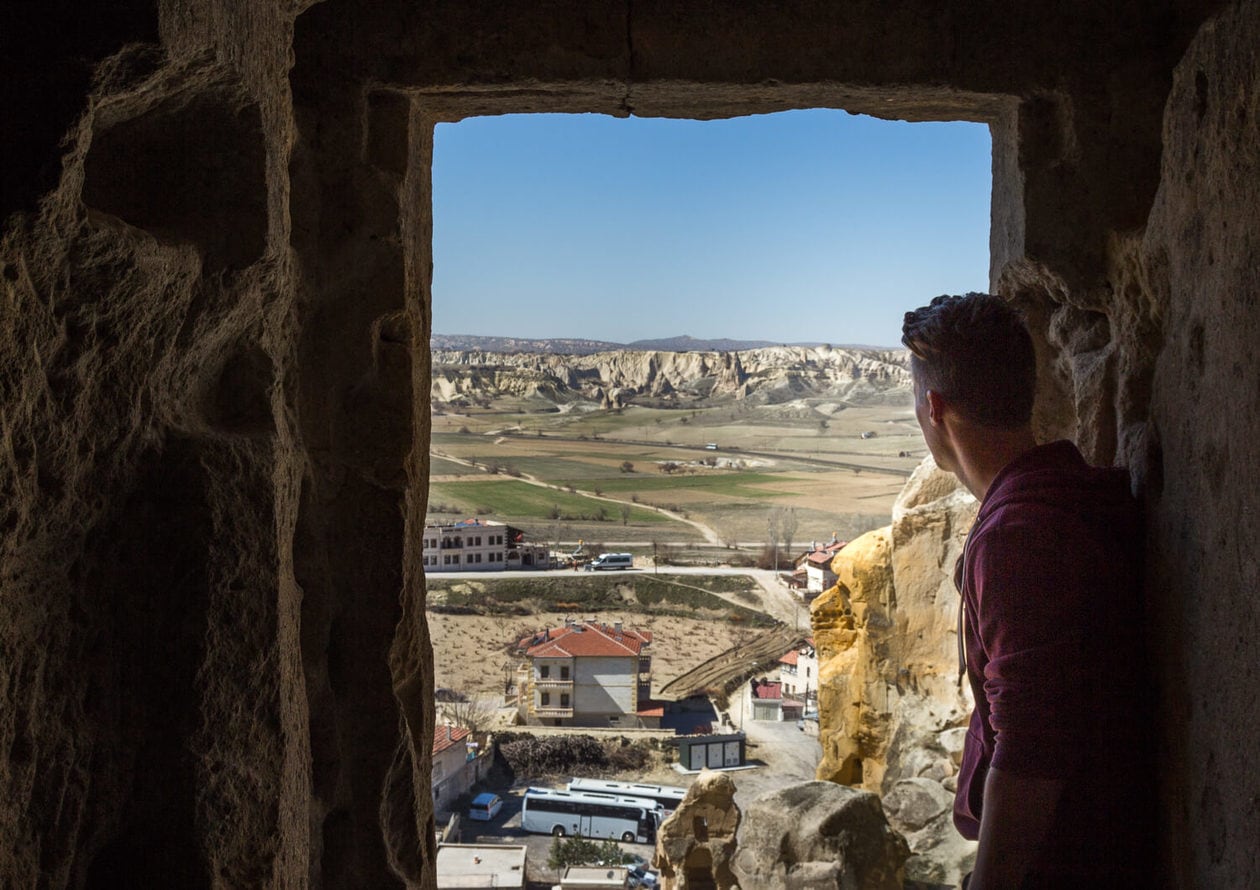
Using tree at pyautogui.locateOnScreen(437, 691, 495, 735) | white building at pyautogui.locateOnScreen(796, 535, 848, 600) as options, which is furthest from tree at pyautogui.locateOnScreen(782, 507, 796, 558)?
tree at pyautogui.locateOnScreen(437, 691, 495, 735)

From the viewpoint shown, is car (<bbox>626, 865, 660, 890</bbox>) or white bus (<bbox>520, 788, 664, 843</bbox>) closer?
car (<bbox>626, 865, 660, 890</bbox>)

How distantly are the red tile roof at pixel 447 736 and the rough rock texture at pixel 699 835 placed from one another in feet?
4.05

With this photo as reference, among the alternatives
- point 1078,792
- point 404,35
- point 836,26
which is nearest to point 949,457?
point 1078,792

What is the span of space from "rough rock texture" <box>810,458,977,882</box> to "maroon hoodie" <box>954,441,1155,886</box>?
377 cm

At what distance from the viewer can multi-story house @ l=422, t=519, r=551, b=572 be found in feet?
27.8

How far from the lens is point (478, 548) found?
8.88 meters

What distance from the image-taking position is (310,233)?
2.32m

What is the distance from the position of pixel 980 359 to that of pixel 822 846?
10.8ft

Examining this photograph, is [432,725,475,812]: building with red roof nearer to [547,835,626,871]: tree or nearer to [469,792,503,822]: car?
[469,792,503,822]: car

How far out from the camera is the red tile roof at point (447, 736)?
5852 mm

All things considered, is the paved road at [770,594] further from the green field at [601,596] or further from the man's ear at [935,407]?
the man's ear at [935,407]

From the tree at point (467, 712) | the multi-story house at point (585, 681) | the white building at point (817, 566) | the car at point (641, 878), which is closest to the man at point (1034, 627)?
the car at point (641, 878)

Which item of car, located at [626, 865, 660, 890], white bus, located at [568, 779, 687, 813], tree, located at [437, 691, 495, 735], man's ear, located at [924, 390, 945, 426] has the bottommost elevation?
car, located at [626, 865, 660, 890]

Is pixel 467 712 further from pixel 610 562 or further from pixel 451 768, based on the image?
pixel 610 562
